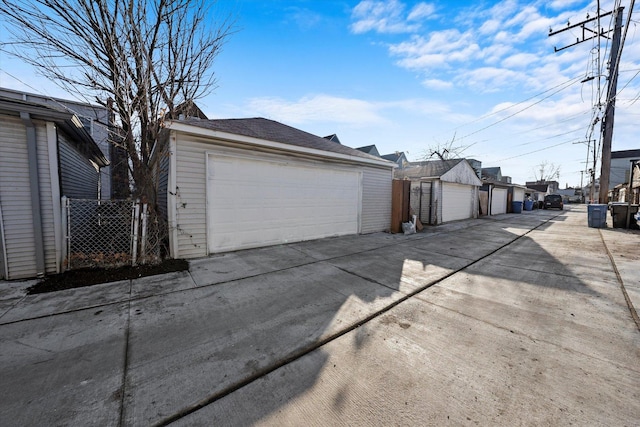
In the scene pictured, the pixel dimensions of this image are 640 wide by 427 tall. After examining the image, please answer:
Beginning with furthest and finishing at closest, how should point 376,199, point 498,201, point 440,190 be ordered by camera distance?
point 498,201, point 440,190, point 376,199

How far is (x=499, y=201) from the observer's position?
19.2m

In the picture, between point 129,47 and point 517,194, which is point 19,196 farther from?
point 517,194

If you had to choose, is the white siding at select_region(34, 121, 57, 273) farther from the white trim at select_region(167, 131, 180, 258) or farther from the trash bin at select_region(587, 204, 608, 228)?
the trash bin at select_region(587, 204, 608, 228)

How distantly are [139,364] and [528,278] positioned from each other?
5548mm

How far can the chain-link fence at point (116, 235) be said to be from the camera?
4133 millimetres

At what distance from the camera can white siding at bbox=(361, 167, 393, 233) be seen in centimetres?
823

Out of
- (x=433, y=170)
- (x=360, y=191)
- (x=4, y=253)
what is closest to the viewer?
(x=4, y=253)

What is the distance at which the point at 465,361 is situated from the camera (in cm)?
203

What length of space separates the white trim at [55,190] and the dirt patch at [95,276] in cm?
37

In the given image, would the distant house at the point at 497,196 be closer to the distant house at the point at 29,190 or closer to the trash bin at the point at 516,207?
the trash bin at the point at 516,207

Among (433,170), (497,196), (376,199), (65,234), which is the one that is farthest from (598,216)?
(65,234)

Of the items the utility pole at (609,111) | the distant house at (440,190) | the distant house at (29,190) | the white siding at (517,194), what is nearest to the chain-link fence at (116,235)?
the distant house at (29,190)

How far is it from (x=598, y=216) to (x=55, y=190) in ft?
58.4

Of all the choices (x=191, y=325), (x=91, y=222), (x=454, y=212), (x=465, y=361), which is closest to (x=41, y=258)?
(x=91, y=222)
